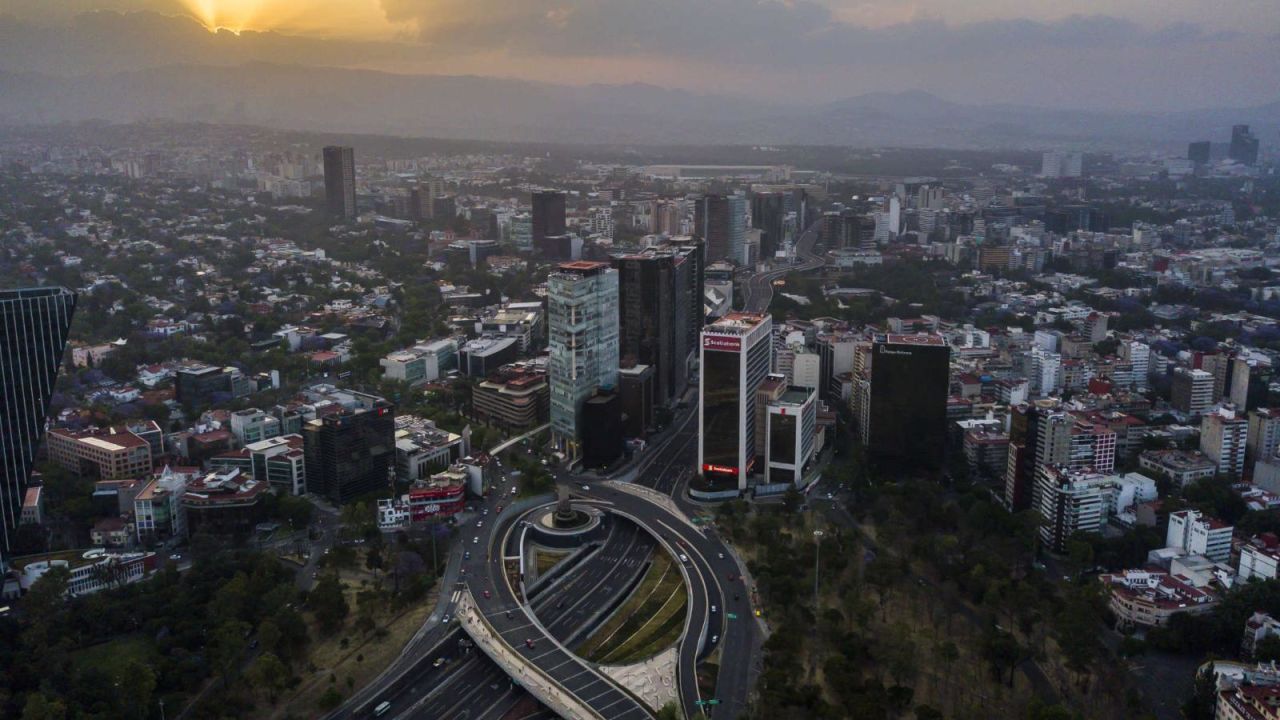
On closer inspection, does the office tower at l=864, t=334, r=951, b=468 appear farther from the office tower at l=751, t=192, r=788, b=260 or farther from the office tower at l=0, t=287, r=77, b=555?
the office tower at l=751, t=192, r=788, b=260

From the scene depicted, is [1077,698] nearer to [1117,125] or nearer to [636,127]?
[636,127]

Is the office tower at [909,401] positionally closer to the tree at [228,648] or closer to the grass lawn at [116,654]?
the tree at [228,648]

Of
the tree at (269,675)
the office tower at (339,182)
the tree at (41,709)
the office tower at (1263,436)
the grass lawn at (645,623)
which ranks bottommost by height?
the grass lawn at (645,623)

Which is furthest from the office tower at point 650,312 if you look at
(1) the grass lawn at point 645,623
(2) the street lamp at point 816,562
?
(1) the grass lawn at point 645,623

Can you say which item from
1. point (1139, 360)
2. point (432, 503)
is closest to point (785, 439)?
point (432, 503)

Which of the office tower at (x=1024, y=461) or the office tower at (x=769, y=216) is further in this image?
the office tower at (x=769, y=216)

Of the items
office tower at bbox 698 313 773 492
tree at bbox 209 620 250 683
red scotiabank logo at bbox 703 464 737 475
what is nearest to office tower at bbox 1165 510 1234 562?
office tower at bbox 698 313 773 492
